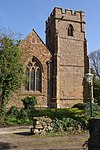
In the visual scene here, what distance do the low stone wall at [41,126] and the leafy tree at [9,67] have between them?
30.0ft

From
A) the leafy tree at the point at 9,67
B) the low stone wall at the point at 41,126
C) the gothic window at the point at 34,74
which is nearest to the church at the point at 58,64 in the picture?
the gothic window at the point at 34,74

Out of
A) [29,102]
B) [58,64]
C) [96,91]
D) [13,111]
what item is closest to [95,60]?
[96,91]

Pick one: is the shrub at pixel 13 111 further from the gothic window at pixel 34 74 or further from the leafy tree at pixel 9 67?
the gothic window at pixel 34 74

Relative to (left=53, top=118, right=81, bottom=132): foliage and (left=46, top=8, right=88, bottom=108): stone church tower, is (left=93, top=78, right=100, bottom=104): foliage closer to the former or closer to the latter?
(left=46, top=8, right=88, bottom=108): stone church tower

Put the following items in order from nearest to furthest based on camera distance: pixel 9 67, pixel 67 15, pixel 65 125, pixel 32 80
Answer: pixel 65 125
pixel 9 67
pixel 32 80
pixel 67 15

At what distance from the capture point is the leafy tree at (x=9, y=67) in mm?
21211

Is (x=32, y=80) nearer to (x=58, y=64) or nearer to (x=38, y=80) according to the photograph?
(x=38, y=80)

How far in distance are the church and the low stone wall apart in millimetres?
15302

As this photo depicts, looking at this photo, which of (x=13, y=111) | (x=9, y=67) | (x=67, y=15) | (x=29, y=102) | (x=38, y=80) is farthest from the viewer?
(x=67, y=15)

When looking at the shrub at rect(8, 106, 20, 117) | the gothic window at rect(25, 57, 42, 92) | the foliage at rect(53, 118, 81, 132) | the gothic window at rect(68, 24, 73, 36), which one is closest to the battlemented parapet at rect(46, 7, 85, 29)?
the gothic window at rect(68, 24, 73, 36)

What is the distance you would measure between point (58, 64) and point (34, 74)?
149 inches

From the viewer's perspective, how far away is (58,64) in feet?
102

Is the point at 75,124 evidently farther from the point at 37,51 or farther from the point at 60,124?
the point at 37,51

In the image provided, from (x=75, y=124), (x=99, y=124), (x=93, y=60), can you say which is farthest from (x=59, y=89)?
(x=93, y=60)
